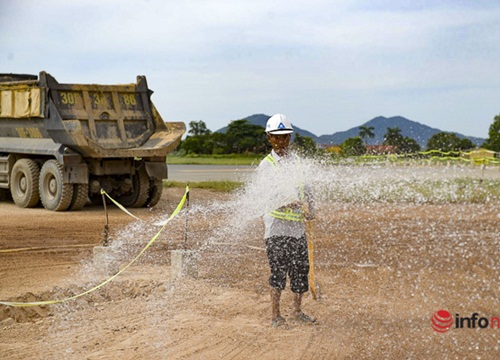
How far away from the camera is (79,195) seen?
16.0m

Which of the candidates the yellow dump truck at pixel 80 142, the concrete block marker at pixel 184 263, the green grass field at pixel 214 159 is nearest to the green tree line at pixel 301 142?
the green grass field at pixel 214 159

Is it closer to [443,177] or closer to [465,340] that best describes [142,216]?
[465,340]

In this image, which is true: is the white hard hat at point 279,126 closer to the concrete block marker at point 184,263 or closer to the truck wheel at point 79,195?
the concrete block marker at point 184,263

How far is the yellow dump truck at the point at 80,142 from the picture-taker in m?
15.7

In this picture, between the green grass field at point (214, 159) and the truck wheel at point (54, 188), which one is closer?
the truck wheel at point (54, 188)

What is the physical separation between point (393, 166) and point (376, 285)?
14.2m

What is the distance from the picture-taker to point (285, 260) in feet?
21.9

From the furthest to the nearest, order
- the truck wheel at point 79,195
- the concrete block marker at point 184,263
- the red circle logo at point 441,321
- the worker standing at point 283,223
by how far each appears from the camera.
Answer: the truck wheel at point 79,195
the concrete block marker at point 184,263
the red circle logo at point 441,321
the worker standing at point 283,223

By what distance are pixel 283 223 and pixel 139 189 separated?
10.8 meters

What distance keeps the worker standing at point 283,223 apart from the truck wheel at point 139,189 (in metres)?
10.6

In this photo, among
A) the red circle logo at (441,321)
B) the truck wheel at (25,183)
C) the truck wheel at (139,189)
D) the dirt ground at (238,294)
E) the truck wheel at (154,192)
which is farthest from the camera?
the truck wheel at (154,192)

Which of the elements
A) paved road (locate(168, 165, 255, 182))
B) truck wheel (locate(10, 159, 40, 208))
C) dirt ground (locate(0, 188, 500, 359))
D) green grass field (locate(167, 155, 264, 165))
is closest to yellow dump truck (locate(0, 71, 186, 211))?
truck wheel (locate(10, 159, 40, 208))

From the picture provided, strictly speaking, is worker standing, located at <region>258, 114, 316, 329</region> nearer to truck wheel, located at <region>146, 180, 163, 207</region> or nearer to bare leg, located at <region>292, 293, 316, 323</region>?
bare leg, located at <region>292, 293, 316, 323</region>

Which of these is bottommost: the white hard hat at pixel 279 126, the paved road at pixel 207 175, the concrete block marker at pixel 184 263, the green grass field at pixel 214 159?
the concrete block marker at pixel 184 263
